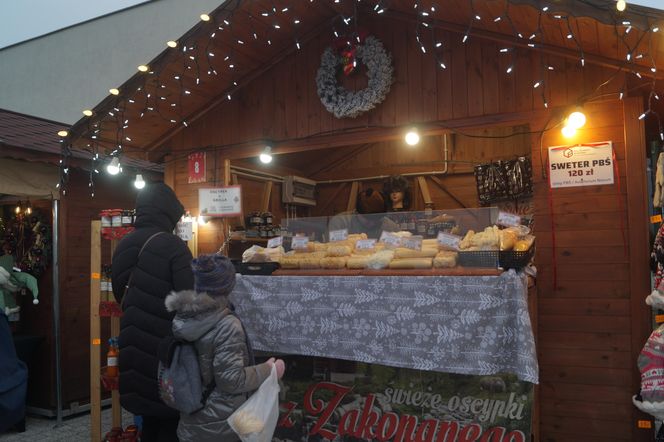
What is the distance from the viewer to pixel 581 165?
13.4ft

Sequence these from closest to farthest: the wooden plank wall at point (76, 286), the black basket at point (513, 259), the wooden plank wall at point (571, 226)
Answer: the black basket at point (513, 259) < the wooden plank wall at point (571, 226) < the wooden plank wall at point (76, 286)

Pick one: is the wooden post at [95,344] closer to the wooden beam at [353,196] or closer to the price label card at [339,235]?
the price label card at [339,235]

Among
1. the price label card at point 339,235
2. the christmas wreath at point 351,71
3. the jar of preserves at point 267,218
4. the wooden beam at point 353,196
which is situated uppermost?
the christmas wreath at point 351,71

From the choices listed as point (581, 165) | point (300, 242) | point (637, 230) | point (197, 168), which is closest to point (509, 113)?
point (581, 165)

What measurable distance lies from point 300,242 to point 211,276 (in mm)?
1785

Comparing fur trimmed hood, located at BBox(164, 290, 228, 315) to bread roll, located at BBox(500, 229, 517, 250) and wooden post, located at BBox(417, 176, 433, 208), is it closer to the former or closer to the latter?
bread roll, located at BBox(500, 229, 517, 250)

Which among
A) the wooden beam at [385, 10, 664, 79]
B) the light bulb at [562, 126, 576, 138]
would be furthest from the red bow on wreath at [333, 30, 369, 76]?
the light bulb at [562, 126, 576, 138]

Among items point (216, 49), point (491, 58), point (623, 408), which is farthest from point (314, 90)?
point (623, 408)

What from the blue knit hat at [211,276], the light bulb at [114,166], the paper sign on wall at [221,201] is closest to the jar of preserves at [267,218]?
the paper sign on wall at [221,201]

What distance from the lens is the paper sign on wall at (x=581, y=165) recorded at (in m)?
3.99

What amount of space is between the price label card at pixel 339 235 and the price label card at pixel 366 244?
0.17m

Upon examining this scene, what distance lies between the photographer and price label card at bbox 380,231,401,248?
12.8ft

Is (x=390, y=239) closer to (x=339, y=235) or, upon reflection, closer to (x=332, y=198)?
(x=339, y=235)

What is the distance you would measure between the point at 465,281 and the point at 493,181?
292 cm
